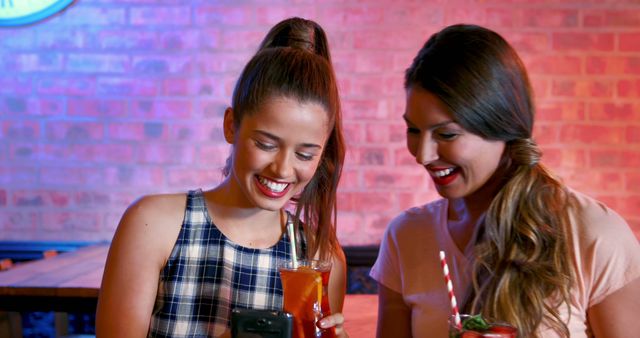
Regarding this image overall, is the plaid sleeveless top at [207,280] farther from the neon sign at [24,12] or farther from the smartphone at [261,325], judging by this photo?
the neon sign at [24,12]

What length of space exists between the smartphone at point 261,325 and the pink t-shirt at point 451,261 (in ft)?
2.29

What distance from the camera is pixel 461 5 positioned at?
3.77 meters

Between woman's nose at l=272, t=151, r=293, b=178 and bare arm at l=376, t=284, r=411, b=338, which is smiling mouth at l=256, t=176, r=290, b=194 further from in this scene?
bare arm at l=376, t=284, r=411, b=338

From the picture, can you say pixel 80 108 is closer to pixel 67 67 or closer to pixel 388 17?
pixel 67 67

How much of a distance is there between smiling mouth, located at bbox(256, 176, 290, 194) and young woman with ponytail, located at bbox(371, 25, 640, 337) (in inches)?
14.1

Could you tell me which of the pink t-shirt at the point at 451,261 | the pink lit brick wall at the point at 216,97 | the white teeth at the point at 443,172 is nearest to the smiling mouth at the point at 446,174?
the white teeth at the point at 443,172

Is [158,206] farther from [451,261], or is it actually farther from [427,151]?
[451,261]

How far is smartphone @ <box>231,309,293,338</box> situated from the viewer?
1390 mm

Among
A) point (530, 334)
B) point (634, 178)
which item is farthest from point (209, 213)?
point (634, 178)

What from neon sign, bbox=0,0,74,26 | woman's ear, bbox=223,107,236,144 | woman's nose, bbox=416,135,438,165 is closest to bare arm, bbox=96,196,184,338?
woman's ear, bbox=223,107,236,144

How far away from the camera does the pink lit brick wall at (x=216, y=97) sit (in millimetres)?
3758

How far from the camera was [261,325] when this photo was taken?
1391 mm

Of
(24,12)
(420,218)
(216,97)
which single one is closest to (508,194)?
(420,218)

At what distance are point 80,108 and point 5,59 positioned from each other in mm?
462
